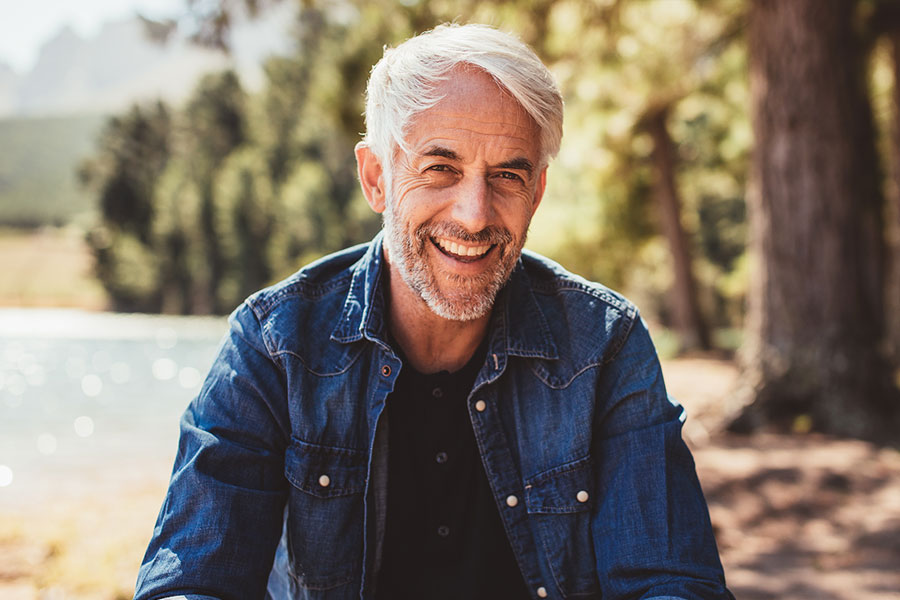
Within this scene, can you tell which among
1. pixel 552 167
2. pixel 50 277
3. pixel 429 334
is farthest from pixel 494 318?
pixel 50 277

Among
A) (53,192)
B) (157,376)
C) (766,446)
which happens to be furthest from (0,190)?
(766,446)

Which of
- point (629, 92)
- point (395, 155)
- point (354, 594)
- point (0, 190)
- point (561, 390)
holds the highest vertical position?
point (0, 190)

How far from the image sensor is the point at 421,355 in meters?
2.02

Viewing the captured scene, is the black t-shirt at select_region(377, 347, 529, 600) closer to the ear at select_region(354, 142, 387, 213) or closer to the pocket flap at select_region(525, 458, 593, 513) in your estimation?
the pocket flap at select_region(525, 458, 593, 513)

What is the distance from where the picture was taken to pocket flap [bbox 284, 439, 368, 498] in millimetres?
1751

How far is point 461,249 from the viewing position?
1.86 metres

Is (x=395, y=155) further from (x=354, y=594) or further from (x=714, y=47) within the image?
(x=714, y=47)

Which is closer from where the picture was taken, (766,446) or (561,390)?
(561,390)

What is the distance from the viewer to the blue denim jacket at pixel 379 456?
5.40 feet

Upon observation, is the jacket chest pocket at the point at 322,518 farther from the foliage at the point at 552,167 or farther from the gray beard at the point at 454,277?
the foliage at the point at 552,167

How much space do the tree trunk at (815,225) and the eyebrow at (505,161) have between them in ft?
15.3

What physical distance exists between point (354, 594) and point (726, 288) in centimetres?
1616

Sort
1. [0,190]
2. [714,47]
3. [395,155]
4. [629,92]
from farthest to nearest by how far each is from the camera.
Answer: [0,190]
[629,92]
[714,47]
[395,155]

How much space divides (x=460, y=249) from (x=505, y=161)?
24 cm
